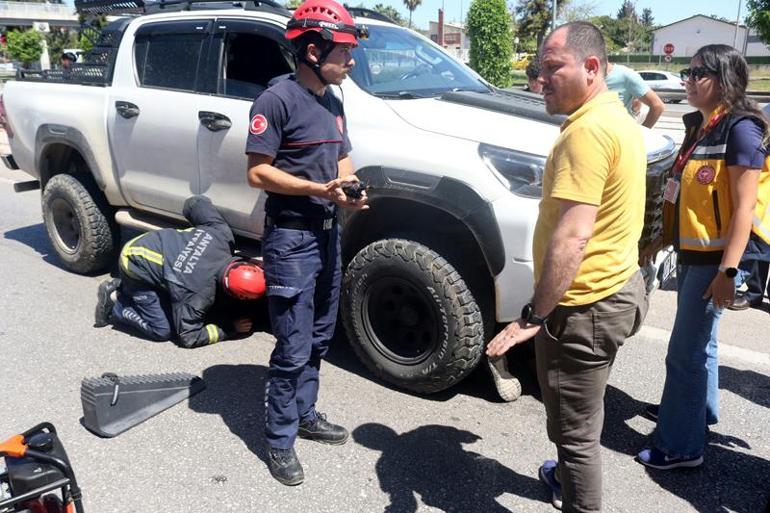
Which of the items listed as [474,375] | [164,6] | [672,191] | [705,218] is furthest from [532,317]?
[164,6]

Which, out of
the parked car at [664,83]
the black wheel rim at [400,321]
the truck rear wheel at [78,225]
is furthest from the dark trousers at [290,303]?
the parked car at [664,83]

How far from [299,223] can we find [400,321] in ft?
3.43

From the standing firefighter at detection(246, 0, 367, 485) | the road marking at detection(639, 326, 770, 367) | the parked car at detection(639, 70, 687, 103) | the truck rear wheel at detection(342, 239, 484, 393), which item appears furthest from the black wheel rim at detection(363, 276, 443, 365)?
the parked car at detection(639, 70, 687, 103)

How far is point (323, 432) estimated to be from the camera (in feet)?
10.9

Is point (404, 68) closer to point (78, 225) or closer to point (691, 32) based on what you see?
point (78, 225)

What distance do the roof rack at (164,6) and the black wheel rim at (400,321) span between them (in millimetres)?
1896

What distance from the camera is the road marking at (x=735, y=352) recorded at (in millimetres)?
4238

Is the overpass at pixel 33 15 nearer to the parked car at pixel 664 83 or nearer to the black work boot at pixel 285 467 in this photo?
the parked car at pixel 664 83

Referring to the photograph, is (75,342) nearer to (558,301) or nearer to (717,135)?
(558,301)

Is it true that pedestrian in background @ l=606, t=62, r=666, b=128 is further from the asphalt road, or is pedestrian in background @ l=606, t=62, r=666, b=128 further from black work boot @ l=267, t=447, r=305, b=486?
black work boot @ l=267, t=447, r=305, b=486

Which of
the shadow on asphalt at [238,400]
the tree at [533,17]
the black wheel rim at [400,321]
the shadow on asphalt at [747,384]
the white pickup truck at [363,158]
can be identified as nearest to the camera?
the white pickup truck at [363,158]

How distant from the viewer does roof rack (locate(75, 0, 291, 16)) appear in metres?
4.51

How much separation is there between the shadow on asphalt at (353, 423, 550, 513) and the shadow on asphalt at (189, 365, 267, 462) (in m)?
0.51

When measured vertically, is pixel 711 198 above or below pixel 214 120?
below
